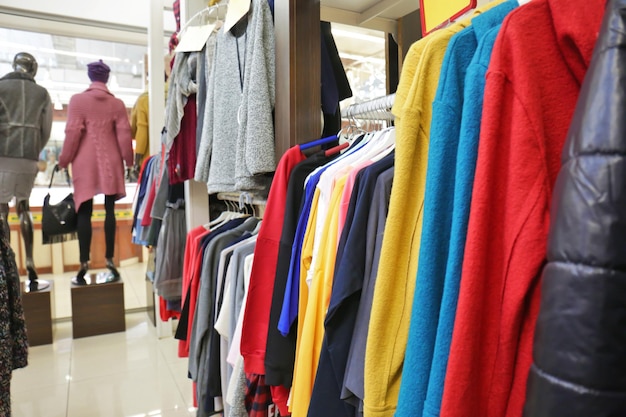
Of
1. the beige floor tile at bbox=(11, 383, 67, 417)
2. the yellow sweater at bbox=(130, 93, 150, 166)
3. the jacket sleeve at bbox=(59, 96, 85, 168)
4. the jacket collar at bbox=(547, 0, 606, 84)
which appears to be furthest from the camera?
the yellow sweater at bbox=(130, 93, 150, 166)

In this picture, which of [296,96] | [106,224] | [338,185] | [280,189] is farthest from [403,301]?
[106,224]

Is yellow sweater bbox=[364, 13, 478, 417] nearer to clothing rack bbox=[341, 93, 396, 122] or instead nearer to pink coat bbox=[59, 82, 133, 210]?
clothing rack bbox=[341, 93, 396, 122]

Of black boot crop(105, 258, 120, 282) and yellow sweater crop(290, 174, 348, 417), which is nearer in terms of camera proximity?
yellow sweater crop(290, 174, 348, 417)

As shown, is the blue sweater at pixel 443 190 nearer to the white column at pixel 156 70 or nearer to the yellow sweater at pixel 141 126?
the white column at pixel 156 70

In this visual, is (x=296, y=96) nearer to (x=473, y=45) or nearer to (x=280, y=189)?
(x=280, y=189)

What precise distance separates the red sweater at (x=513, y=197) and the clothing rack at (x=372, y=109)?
0.51m

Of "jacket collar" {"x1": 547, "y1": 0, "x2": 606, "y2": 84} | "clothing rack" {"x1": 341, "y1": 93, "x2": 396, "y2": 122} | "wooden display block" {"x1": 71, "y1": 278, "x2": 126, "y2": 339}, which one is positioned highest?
"clothing rack" {"x1": 341, "y1": 93, "x2": 396, "y2": 122}

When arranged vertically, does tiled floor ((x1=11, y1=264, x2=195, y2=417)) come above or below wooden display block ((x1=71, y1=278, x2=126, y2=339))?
below

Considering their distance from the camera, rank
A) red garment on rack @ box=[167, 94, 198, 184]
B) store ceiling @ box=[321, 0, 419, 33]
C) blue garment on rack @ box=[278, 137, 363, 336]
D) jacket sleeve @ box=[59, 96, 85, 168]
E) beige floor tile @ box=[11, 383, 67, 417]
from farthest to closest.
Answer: jacket sleeve @ box=[59, 96, 85, 168] < beige floor tile @ box=[11, 383, 67, 417] < red garment on rack @ box=[167, 94, 198, 184] < store ceiling @ box=[321, 0, 419, 33] < blue garment on rack @ box=[278, 137, 363, 336]

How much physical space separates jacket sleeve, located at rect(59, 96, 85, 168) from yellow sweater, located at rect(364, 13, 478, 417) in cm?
298

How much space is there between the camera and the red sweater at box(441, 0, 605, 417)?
50cm

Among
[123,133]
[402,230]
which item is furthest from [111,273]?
[402,230]

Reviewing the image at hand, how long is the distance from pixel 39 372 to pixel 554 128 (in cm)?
299

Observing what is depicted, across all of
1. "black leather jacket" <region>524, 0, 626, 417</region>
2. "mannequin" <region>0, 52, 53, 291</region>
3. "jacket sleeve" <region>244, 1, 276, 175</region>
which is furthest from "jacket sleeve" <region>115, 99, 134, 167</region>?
"black leather jacket" <region>524, 0, 626, 417</region>
